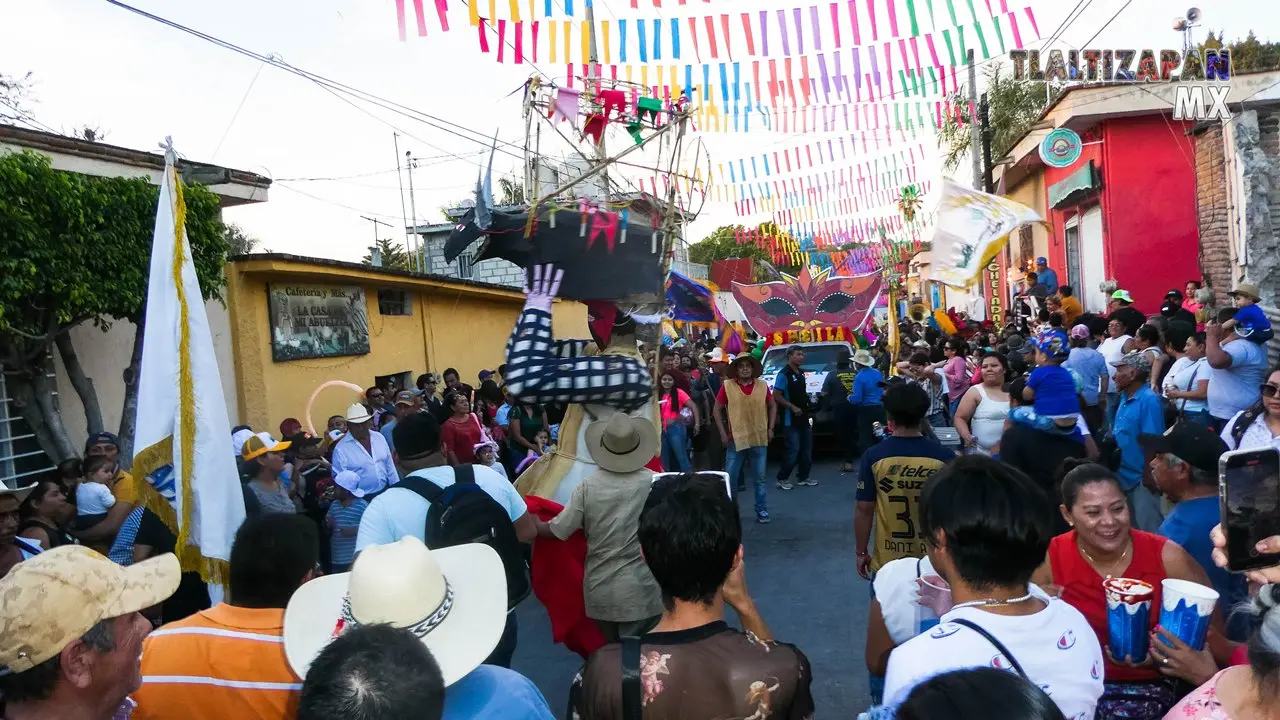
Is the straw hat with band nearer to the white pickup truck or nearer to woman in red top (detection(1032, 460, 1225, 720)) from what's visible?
woman in red top (detection(1032, 460, 1225, 720))

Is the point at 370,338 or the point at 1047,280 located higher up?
the point at 1047,280

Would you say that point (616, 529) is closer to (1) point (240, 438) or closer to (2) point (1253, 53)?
(1) point (240, 438)

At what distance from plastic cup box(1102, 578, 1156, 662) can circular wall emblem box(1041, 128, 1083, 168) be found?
15.3 m

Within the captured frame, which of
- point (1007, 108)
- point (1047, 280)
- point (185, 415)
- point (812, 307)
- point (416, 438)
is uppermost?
point (1007, 108)

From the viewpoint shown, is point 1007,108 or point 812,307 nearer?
point 812,307

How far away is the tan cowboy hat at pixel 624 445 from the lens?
3.93m

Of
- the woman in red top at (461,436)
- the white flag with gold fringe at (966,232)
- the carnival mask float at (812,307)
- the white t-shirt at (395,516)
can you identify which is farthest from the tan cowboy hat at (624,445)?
the carnival mask float at (812,307)

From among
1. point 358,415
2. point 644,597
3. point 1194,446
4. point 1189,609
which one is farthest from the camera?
point 358,415

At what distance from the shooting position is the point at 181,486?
3.40m

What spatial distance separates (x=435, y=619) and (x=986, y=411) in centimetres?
508

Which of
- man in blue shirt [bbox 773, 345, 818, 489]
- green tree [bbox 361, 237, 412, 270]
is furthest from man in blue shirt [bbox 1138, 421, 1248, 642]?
green tree [bbox 361, 237, 412, 270]

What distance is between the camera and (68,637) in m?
1.94

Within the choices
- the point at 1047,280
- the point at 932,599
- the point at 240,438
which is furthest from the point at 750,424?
the point at 1047,280

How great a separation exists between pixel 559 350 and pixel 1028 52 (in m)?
14.4
